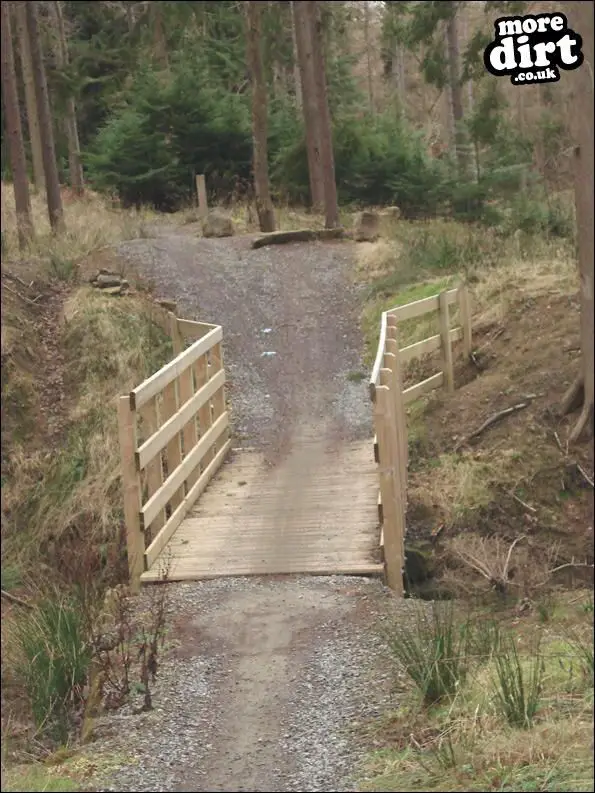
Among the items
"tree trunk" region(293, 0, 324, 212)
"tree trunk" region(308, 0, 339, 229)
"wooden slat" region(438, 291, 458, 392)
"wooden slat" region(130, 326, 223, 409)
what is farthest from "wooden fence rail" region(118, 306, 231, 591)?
"tree trunk" region(293, 0, 324, 212)

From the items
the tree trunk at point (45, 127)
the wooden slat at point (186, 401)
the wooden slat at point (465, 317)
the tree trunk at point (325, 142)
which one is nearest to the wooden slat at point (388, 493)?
the wooden slat at point (186, 401)

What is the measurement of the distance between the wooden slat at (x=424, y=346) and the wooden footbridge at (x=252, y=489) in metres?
0.03

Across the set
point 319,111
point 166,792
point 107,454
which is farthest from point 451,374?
point 319,111

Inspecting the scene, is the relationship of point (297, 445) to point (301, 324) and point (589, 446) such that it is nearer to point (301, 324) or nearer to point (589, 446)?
point (589, 446)

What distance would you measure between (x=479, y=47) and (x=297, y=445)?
672 centimetres

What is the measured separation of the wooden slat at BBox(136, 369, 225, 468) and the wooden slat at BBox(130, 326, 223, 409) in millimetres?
276

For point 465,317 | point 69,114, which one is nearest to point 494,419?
point 465,317

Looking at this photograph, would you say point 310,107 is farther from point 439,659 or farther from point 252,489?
point 439,659

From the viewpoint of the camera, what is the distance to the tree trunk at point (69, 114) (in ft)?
87.7

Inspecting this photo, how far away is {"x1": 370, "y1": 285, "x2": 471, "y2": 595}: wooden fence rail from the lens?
25.1 ft

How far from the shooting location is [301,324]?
53.1 feet

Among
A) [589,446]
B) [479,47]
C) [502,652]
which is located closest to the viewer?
A: [502,652]

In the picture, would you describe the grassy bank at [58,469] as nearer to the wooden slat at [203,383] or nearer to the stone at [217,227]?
the wooden slat at [203,383]

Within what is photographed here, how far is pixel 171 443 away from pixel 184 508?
586 millimetres
